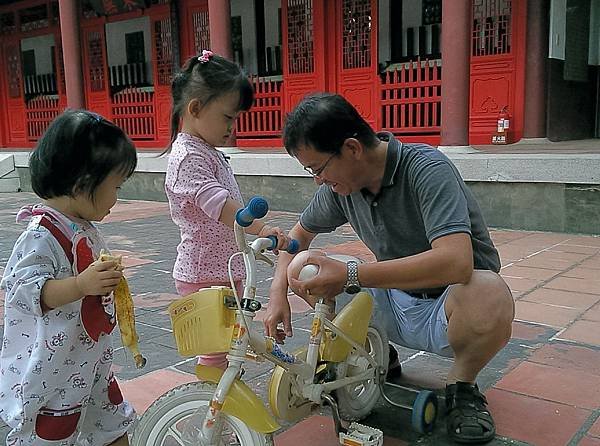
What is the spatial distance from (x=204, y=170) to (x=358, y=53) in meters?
6.50

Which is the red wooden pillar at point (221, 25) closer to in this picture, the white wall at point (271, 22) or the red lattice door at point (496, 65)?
the white wall at point (271, 22)

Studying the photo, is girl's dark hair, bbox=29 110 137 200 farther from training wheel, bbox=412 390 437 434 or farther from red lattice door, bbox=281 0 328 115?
red lattice door, bbox=281 0 328 115

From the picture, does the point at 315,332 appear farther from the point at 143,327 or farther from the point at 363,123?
the point at 143,327

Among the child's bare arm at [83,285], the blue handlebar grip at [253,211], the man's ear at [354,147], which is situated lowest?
the child's bare arm at [83,285]

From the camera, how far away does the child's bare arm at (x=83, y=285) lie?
1.41m

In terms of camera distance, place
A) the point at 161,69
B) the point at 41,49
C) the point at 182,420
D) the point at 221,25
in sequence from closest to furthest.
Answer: the point at 182,420, the point at 221,25, the point at 161,69, the point at 41,49

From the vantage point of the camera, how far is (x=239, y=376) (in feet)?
4.99

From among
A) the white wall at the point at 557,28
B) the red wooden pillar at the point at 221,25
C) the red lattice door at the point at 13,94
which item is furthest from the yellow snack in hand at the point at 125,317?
the red lattice door at the point at 13,94

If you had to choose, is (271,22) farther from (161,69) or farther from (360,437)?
(360,437)

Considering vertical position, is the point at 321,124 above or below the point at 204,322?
above

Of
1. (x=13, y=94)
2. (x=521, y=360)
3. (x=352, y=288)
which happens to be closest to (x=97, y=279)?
(x=352, y=288)

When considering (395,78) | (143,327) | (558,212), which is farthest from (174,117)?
(395,78)

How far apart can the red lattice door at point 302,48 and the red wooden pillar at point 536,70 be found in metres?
2.62

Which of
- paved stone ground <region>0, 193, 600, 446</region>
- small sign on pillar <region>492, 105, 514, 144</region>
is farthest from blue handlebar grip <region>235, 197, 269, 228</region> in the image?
small sign on pillar <region>492, 105, 514, 144</region>
